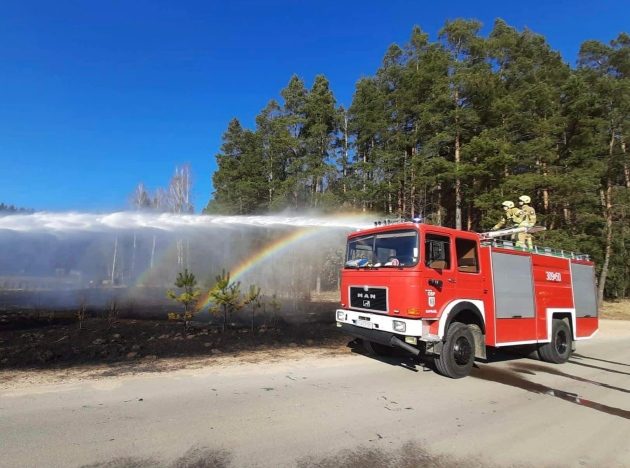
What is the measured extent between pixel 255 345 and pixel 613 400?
774 centimetres

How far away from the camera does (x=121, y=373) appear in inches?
288

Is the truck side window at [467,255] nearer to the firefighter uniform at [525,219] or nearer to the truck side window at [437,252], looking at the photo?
the truck side window at [437,252]

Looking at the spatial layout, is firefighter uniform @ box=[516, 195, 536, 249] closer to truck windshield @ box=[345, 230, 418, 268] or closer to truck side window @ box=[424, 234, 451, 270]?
truck side window @ box=[424, 234, 451, 270]

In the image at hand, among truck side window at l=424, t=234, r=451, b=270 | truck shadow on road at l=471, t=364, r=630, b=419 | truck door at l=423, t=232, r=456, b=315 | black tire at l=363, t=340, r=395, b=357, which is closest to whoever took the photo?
truck shadow on road at l=471, t=364, r=630, b=419

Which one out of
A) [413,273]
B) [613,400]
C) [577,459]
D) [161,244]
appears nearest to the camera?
[577,459]

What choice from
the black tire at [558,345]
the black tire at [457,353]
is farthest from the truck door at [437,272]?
the black tire at [558,345]

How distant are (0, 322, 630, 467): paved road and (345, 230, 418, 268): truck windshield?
237 centimetres

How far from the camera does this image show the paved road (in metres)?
4.32

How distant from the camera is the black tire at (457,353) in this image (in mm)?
7965

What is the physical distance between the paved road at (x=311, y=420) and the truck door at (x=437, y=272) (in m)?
1.61

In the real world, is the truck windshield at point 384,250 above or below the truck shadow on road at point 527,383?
above

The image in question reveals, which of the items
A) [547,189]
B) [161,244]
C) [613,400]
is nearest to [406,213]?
[547,189]

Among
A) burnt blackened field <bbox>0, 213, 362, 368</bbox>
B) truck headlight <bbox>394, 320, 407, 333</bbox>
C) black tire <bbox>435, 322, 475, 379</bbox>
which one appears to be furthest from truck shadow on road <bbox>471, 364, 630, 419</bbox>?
burnt blackened field <bbox>0, 213, 362, 368</bbox>

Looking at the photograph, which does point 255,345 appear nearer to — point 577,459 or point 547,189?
point 577,459
